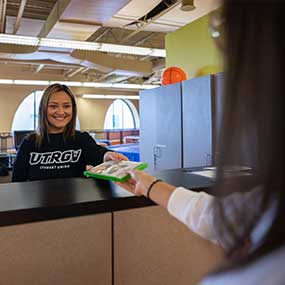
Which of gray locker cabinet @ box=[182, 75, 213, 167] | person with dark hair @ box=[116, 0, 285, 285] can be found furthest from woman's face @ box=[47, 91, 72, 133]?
person with dark hair @ box=[116, 0, 285, 285]

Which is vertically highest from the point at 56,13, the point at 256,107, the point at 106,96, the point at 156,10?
the point at 156,10

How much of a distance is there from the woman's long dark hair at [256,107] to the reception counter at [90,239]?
0.51 meters

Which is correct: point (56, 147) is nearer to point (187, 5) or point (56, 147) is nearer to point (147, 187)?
point (147, 187)

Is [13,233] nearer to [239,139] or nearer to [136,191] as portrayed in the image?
[136,191]

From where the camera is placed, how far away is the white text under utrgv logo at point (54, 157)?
1838 millimetres

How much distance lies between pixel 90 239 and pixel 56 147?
951 millimetres

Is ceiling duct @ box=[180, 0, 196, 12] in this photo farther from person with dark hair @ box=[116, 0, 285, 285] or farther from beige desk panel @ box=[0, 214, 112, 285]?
person with dark hair @ box=[116, 0, 285, 285]

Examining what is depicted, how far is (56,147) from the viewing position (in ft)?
6.25

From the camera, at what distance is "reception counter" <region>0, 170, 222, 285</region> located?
0.97 meters

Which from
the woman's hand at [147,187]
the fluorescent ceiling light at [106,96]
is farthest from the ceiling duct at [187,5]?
the fluorescent ceiling light at [106,96]

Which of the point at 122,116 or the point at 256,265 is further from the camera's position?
the point at 122,116

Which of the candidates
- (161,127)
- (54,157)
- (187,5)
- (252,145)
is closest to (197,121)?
(161,127)

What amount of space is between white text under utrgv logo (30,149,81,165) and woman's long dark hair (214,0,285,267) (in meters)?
1.52

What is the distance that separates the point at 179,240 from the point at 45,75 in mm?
10061
